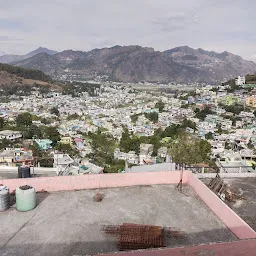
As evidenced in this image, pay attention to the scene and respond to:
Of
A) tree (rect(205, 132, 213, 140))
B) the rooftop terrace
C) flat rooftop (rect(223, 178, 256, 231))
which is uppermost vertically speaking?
the rooftop terrace

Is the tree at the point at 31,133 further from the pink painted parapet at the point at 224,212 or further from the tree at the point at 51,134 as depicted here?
the pink painted parapet at the point at 224,212

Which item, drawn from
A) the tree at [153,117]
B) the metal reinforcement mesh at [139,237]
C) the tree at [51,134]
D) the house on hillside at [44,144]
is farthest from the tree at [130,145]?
the metal reinforcement mesh at [139,237]

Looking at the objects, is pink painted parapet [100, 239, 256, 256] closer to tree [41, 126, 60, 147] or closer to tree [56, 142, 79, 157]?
tree [56, 142, 79, 157]

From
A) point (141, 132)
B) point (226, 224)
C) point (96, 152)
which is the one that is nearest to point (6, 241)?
point (226, 224)

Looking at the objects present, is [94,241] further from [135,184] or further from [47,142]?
[47,142]

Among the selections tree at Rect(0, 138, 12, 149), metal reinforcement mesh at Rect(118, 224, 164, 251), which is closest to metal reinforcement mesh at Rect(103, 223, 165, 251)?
metal reinforcement mesh at Rect(118, 224, 164, 251)

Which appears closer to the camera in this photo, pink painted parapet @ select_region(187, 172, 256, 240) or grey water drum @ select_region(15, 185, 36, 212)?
pink painted parapet @ select_region(187, 172, 256, 240)
